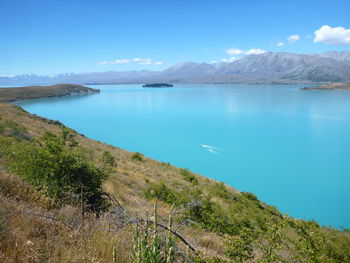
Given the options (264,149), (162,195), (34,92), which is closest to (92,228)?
(162,195)

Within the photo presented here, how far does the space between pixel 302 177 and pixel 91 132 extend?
41.4m

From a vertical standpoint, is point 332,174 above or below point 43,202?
below

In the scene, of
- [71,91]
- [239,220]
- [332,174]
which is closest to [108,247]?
[239,220]

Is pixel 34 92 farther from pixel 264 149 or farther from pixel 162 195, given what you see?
pixel 162 195

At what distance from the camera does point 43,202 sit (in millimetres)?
4258

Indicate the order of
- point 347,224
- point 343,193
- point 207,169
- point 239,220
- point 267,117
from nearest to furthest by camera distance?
1. point 239,220
2. point 347,224
3. point 343,193
4. point 207,169
5. point 267,117

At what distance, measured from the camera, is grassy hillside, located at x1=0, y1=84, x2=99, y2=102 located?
354ft

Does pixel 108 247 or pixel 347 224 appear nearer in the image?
pixel 108 247

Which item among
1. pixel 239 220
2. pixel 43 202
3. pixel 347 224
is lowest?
pixel 347 224

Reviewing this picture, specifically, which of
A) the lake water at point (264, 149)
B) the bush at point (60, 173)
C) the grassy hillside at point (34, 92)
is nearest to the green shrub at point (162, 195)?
the bush at point (60, 173)

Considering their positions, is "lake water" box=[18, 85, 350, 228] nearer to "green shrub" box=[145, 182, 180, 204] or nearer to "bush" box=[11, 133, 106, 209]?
"green shrub" box=[145, 182, 180, 204]

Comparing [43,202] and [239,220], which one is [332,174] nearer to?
[239,220]

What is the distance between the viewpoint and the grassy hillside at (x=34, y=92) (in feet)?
354

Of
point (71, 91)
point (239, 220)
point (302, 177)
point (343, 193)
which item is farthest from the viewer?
point (71, 91)
